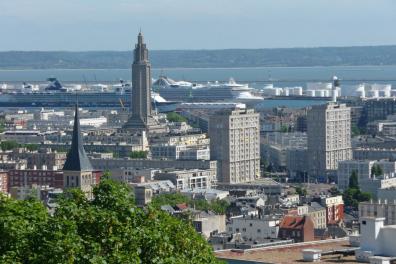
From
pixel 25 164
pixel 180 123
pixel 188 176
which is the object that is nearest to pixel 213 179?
pixel 188 176

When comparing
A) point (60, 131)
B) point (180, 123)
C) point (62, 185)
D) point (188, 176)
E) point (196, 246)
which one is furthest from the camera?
point (180, 123)

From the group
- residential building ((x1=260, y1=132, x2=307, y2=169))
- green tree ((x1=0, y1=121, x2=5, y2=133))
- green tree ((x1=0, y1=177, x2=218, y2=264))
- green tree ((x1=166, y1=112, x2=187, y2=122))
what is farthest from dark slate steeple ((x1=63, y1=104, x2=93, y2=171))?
green tree ((x1=166, y1=112, x2=187, y2=122))

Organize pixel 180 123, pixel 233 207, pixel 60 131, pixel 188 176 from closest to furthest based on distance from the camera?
1. pixel 233 207
2. pixel 188 176
3. pixel 60 131
4. pixel 180 123

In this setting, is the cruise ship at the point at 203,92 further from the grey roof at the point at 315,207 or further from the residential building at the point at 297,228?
the residential building at the point at 297,228

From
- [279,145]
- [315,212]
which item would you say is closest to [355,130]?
[279,145]

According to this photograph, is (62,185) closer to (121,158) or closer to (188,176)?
(188,176)

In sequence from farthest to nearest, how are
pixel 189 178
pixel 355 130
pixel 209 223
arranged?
1. pixel 355 130
2. pixel 189 178
3. pixel 209 223

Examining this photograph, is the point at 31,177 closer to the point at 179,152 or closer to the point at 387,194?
the point at 179,152
